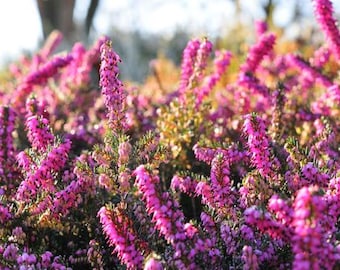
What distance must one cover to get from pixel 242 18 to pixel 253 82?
692 cm

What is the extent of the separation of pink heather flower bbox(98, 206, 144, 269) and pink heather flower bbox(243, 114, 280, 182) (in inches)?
23.1

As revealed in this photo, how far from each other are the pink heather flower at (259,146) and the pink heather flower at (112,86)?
53cm

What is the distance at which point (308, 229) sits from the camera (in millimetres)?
1759

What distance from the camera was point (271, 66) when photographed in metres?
5.86

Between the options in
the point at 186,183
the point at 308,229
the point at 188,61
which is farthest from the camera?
the point at 188,61

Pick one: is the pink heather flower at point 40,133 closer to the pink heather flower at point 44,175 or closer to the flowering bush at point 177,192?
the flowering bush at point 177,192

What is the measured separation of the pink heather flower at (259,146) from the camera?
2428 mm

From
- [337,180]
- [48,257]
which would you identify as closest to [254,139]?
[337,180]

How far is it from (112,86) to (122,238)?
69cm

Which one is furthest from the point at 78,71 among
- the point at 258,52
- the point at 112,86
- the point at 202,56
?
the point at 112,86

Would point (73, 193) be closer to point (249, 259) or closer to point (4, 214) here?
point (4, 214)

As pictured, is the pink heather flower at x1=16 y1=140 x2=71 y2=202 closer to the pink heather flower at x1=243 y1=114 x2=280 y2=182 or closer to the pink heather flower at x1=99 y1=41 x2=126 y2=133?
the pink heather flower at x1=99 y1=41 x2=126 y2=133

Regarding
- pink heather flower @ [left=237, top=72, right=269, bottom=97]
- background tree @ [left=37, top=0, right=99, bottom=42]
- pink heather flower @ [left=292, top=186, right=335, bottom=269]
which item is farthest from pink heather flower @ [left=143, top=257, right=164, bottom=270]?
background tree @ [left=37, top=0, right=99, bottom=42]

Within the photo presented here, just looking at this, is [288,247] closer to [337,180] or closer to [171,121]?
[337,180]
